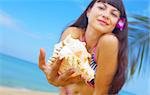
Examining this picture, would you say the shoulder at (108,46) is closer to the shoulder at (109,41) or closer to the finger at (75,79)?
the shoulder at (109,41)

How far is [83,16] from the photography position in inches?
72.7

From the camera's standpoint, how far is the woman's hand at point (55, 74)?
182 cm

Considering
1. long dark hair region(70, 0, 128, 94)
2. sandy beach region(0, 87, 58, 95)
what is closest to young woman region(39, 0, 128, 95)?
long dark hair region(70, 0, 128, 94)

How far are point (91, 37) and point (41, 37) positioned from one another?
27 cm

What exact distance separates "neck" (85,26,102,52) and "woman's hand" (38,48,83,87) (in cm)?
17

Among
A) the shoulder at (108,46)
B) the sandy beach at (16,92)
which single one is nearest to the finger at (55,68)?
the sandy beach at (16,92)

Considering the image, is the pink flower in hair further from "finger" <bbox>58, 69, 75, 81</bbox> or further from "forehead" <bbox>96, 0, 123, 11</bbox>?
"finger" <bbox>58, 69, 75, 81</bbox>

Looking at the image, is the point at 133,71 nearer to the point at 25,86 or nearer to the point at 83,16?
the point at 83,16

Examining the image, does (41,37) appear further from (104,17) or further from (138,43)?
(138,43)

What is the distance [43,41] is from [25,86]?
27cm

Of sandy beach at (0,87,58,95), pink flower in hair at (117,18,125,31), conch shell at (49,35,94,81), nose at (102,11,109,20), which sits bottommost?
sandy beach at (0,87,58,95)

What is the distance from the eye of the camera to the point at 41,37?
1.87m

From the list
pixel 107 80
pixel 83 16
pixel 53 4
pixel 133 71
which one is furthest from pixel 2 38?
pixel 133 71

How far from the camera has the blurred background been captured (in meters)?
1.85
